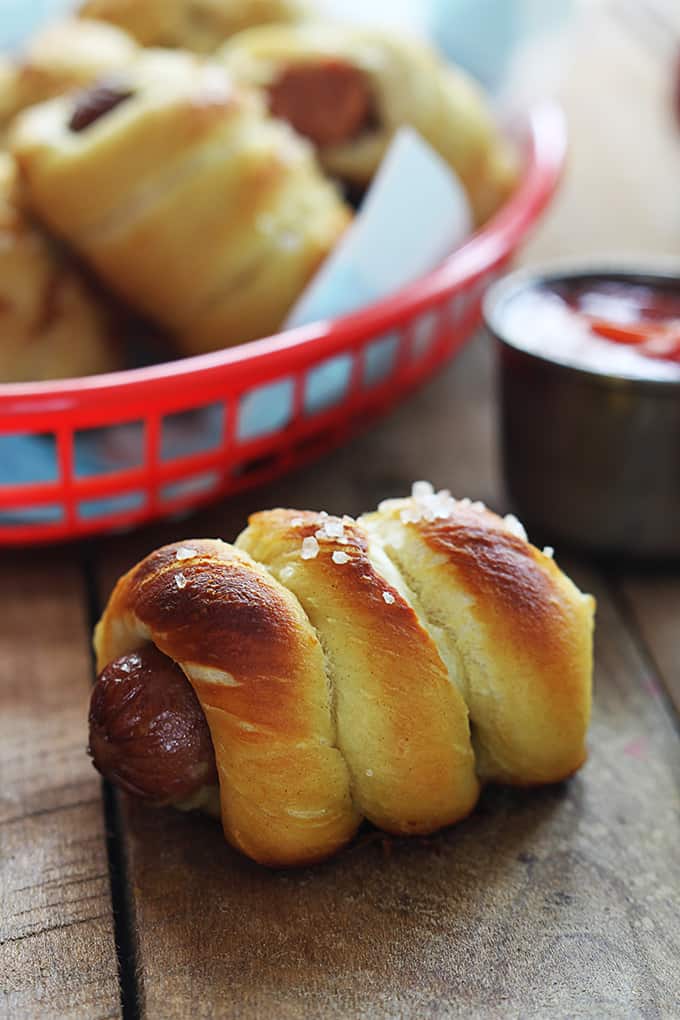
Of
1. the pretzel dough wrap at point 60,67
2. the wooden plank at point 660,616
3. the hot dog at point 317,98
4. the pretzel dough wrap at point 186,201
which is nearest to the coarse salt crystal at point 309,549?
the wooden plank at point 660,616

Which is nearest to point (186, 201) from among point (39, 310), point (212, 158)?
point (212, 158)

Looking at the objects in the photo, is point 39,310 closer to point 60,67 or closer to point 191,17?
point 60,67

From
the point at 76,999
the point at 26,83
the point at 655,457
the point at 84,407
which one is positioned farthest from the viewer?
the point at 26,83

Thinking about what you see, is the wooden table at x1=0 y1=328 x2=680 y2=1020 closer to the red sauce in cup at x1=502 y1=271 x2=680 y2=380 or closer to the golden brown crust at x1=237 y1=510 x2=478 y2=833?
the golden brown crust at x1=237 y1=510 x2=478 y2=833

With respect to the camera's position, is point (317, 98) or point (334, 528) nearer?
point (334, 528)

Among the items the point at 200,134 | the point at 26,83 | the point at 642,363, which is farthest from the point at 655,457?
the point at 26,83

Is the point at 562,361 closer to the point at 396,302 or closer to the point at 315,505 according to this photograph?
the point at 396,302
